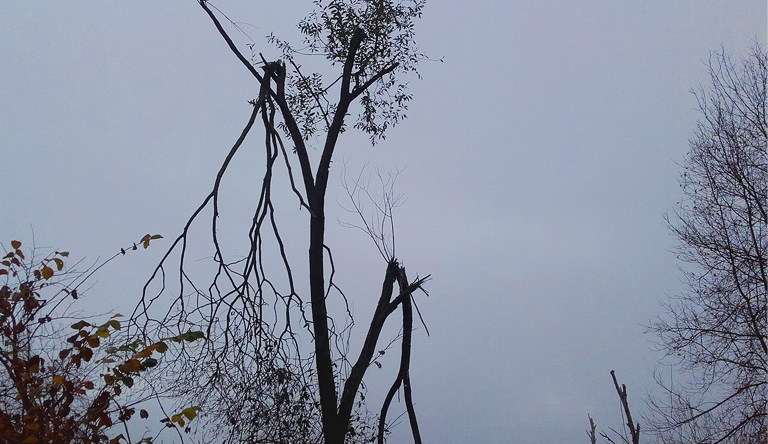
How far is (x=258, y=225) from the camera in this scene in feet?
16.9

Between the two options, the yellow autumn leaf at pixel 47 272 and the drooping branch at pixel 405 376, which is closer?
the yellow autumn leaf at pixel 47 272

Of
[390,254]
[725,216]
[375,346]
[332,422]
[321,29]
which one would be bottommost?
[332,422]

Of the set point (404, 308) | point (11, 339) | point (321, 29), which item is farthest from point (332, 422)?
point (321, 29)

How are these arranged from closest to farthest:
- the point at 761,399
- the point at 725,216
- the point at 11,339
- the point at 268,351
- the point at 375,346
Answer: the point at 11,339 < the point at 268,351 < the point at 375,346 < the point at 761,399 < the point at 725,216

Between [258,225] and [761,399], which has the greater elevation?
[761,399]

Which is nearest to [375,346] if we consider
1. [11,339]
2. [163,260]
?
[163,260]

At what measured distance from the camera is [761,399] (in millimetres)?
11266

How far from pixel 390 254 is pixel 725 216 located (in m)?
8.81

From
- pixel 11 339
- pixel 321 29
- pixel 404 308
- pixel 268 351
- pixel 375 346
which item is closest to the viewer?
pixel 11 339

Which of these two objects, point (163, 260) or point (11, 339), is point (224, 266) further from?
point (11, 339)

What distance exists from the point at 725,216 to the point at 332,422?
32.4 ft

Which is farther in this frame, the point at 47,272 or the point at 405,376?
the point at 405,376

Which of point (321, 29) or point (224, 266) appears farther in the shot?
point (321, 29)

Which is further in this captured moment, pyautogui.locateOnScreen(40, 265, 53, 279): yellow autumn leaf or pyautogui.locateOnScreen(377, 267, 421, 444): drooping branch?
pyautogui.locateOnScreen(377, 267, 421, 444): drooping branch
